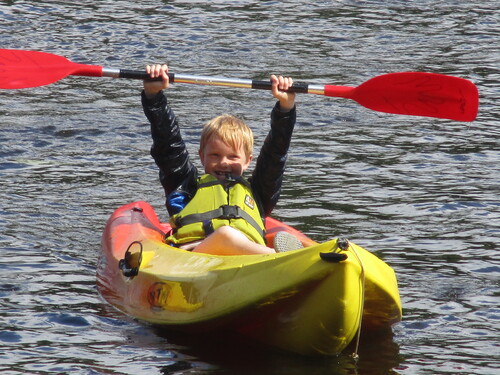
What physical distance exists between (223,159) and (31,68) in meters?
1.46

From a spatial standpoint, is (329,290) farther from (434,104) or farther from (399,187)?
(399,187)

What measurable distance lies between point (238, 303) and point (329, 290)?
0.41m

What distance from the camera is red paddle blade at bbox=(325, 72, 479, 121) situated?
18.4 ft

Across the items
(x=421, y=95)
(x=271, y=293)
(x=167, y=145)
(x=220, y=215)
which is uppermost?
(x=421, y=95)

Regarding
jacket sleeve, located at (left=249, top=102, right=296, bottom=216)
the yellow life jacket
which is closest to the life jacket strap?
the yellow life jacket

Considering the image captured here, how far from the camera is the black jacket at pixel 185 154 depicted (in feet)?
17.1

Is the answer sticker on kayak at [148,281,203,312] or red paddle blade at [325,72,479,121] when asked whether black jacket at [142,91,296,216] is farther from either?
sticker on kayak at [148,281,203,312]

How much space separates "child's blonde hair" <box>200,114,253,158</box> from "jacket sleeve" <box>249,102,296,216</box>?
0.37 feet

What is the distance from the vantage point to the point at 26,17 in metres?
12.8

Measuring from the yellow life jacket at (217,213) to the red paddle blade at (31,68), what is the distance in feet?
4.04

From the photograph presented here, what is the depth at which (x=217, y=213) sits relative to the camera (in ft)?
16.4

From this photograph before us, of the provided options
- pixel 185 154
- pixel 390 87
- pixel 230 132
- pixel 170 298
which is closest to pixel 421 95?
pixel 390 87

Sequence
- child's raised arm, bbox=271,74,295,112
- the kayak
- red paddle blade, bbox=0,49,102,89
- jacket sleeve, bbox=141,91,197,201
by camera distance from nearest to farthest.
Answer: the kayak
child's raised arm, bbox=271,74,295,112
jacket sleeve, bbox=141,91,197,201
red paddle blade, bbox=0,49,102,89

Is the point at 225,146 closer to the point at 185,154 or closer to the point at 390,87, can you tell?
the point at 185,154
